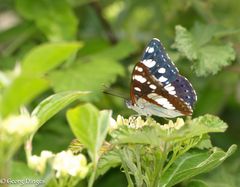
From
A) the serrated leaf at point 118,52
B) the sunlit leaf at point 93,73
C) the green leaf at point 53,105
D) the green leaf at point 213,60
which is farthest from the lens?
the serrated leaf at point 118,52

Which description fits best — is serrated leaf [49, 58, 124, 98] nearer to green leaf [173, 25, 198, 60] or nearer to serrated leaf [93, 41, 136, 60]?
serrated leaf [93, 41, 136, 60]

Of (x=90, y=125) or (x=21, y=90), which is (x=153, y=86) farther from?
(x=21, y=90)

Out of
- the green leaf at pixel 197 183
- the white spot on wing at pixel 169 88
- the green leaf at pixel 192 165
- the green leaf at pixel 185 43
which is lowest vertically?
the green leaf at pixel 197 183

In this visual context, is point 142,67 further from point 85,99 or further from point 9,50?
point 9,50

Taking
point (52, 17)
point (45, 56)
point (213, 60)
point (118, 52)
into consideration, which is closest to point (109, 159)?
point (45, 56)

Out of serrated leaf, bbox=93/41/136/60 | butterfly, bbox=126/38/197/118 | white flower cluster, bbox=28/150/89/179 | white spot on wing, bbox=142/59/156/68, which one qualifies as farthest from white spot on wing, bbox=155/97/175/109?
serrated leaf, bbox=93/41/136/60

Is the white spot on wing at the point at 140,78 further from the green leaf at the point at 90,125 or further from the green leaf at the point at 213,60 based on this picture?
the green leaf at the point at 213,60

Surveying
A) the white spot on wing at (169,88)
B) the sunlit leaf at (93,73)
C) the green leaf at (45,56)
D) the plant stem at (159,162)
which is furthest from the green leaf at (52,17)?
the green leaf at (45,56)
